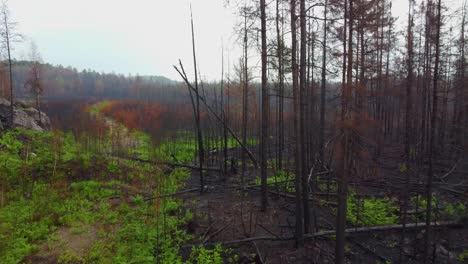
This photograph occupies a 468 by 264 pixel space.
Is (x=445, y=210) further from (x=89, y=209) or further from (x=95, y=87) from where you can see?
(x=95, y=87)

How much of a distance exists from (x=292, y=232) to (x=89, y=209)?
705 centimetres

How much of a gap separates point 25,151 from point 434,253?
17.4m

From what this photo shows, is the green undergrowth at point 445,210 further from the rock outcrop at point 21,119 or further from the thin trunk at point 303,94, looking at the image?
the rock outcrop at point 21,119

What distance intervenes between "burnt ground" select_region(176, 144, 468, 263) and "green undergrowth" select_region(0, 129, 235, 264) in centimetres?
69

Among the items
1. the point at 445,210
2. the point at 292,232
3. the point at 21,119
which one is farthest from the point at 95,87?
the point at 445,210

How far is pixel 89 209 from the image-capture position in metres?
9.08

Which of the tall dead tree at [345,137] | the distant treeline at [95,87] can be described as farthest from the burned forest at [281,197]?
the distant treeline at [95,87]

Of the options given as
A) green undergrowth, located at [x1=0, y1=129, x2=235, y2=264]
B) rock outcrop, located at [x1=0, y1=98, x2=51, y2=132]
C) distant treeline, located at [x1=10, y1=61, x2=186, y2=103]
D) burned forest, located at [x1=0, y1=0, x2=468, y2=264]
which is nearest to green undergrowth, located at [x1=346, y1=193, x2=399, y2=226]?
burned forest, located at [x1=0, y1=0, x2=468, y2=264]

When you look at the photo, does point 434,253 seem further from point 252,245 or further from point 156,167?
point 156,167

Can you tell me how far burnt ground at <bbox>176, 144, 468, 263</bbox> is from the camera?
6.30 metres

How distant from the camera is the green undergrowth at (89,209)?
20.6ft

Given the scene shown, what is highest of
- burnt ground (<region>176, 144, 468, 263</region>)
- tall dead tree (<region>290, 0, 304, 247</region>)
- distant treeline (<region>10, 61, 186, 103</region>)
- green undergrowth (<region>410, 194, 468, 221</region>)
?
distant treeline (<region>10, 61, 186, 103</region>)

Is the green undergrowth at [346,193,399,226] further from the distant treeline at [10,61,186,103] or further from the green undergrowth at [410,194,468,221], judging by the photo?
the distant treeline at [10,61,186,103]

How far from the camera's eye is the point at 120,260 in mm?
5934
